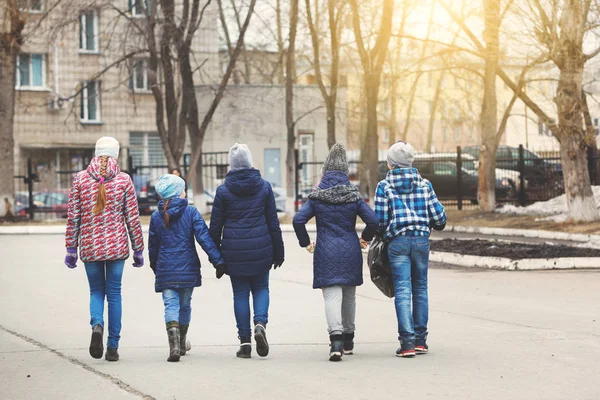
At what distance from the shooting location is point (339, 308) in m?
8.62

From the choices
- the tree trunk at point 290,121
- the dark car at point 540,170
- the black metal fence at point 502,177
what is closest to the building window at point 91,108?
the black metal fence at point 502,177

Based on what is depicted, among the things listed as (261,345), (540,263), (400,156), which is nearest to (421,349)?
(261,345)

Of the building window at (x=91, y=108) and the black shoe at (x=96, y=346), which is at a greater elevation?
the building window at (x=91, y=108)

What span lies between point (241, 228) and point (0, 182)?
2537cm

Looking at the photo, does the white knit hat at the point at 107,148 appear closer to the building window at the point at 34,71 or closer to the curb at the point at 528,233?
the curb at the point at 528,233

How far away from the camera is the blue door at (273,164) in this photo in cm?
5035

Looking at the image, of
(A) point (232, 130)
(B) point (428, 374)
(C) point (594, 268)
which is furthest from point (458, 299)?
(A) point (232, 130)

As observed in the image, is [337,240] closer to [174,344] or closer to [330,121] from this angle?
[174,344]

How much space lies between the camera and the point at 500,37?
30.0 m

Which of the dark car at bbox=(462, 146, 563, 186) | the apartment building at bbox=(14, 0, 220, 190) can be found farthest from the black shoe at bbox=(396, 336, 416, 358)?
the apartment building at bbox=(14, 0, 220, 190)

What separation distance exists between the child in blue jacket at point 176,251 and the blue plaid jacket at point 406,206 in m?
1.35

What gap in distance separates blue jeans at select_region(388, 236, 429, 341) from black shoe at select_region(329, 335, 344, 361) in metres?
0.49

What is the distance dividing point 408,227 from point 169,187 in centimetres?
191

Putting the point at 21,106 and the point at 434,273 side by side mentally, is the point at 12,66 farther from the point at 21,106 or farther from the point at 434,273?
the point at 434,273
